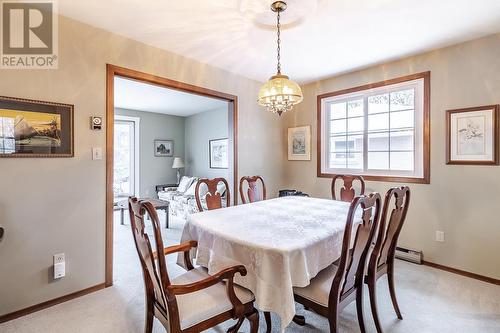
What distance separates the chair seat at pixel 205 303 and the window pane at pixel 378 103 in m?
3.02

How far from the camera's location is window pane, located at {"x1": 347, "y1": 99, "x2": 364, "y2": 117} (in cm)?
363

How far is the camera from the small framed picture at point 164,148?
267 inches

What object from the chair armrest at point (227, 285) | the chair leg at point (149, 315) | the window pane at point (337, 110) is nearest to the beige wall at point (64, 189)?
the chair leg at point (149, 315)

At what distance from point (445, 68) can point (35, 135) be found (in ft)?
13.5

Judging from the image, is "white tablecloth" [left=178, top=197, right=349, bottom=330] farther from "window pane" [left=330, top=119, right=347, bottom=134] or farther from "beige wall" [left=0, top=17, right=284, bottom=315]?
"window pane" [left=330, top=119, right=347, bottom=134]

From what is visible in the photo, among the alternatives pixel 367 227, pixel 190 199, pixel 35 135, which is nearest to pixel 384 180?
pixel 367 227

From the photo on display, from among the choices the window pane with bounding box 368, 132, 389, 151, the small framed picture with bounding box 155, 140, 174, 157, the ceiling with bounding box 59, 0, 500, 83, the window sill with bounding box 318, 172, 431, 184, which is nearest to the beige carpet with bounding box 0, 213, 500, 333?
the window sill with bounding box 318, 172, 431, 184

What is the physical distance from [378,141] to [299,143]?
48.3 inches

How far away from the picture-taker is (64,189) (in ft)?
7.38

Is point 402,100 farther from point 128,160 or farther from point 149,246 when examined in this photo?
point 128,160

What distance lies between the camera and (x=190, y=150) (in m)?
7.21

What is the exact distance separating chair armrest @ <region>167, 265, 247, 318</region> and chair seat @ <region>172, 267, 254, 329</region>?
0.05m

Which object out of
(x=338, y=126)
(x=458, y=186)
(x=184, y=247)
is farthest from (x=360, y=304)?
(x=338, y=126)

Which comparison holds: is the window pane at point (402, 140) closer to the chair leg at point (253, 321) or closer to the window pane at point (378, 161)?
the window pane at point (378, 161)
